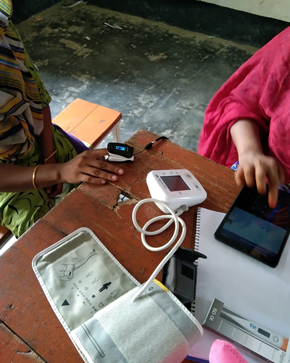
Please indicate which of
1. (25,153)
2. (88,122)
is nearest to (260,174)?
(25,153)

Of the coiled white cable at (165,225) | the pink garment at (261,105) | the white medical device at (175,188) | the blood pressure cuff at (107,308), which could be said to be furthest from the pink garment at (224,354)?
the pink garment at (261,105)

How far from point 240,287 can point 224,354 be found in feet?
0.44

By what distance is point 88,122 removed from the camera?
120cm

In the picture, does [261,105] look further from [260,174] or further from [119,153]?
[119,153]

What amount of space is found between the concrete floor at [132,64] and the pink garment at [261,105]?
2.98 feet

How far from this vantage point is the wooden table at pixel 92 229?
406 millimetres

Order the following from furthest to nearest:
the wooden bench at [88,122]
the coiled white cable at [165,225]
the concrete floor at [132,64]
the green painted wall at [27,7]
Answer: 1. the green painted wall at [27,7]
2. the concrete floor at [132,64]
3. the wooden bench at [88,122]
4. the coiled white cable at [165,225]

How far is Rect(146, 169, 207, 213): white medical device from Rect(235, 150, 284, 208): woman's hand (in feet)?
0.30

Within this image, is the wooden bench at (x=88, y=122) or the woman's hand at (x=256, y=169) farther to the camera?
the wooden bench at (x=88, y=122)

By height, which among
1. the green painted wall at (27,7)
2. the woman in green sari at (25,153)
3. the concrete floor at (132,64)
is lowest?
the concrete floor at (132,64)

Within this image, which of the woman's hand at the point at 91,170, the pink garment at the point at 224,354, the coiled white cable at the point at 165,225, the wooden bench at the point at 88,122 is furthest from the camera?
the wooden bench at the point at 88,122

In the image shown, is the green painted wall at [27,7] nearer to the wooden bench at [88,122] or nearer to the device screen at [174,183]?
the wooden bench at [88,122]

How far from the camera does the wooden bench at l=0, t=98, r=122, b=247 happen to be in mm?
1159

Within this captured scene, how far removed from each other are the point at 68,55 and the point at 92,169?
2121 mm
